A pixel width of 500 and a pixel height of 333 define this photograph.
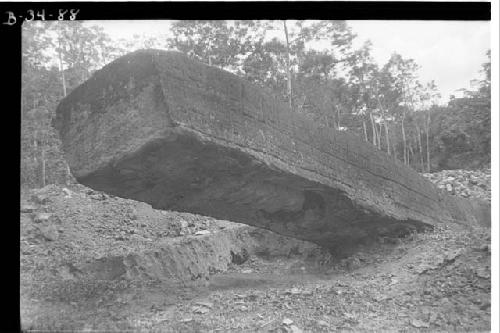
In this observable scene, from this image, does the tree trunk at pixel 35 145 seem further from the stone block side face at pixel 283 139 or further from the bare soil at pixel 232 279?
the stone block side face at pixel 283 139

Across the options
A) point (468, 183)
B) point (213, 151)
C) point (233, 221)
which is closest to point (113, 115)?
point (213, 151)

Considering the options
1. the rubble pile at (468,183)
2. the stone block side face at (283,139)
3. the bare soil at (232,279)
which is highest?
the stone block side face at (283,139)

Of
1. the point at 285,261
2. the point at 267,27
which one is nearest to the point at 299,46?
the point at 267,27

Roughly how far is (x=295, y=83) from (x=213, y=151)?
8856 millimetres

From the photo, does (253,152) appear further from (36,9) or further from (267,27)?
(267,27)

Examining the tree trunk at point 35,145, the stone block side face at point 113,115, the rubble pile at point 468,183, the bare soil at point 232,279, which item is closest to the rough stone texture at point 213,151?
the stone block side face at point 113,115

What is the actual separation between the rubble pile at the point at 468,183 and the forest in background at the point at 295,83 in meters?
0.36

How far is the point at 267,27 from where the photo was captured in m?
8.12

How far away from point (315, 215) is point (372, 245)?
48.4 inches

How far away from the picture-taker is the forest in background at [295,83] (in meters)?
5.26

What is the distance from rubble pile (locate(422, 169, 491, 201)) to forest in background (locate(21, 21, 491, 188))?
0.36 meters

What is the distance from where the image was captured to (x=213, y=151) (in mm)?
3504

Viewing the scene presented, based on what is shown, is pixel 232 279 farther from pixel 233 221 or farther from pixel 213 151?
pixel 213 151

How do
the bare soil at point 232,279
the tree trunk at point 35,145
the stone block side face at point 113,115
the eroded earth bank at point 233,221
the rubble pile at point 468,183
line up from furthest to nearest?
the tree trunk at point 35,145, the rubble pile at point 468,183, the bare soil at point 232,279, the eroded earth bank at point 233,221, the stone block side face at point 113,115
